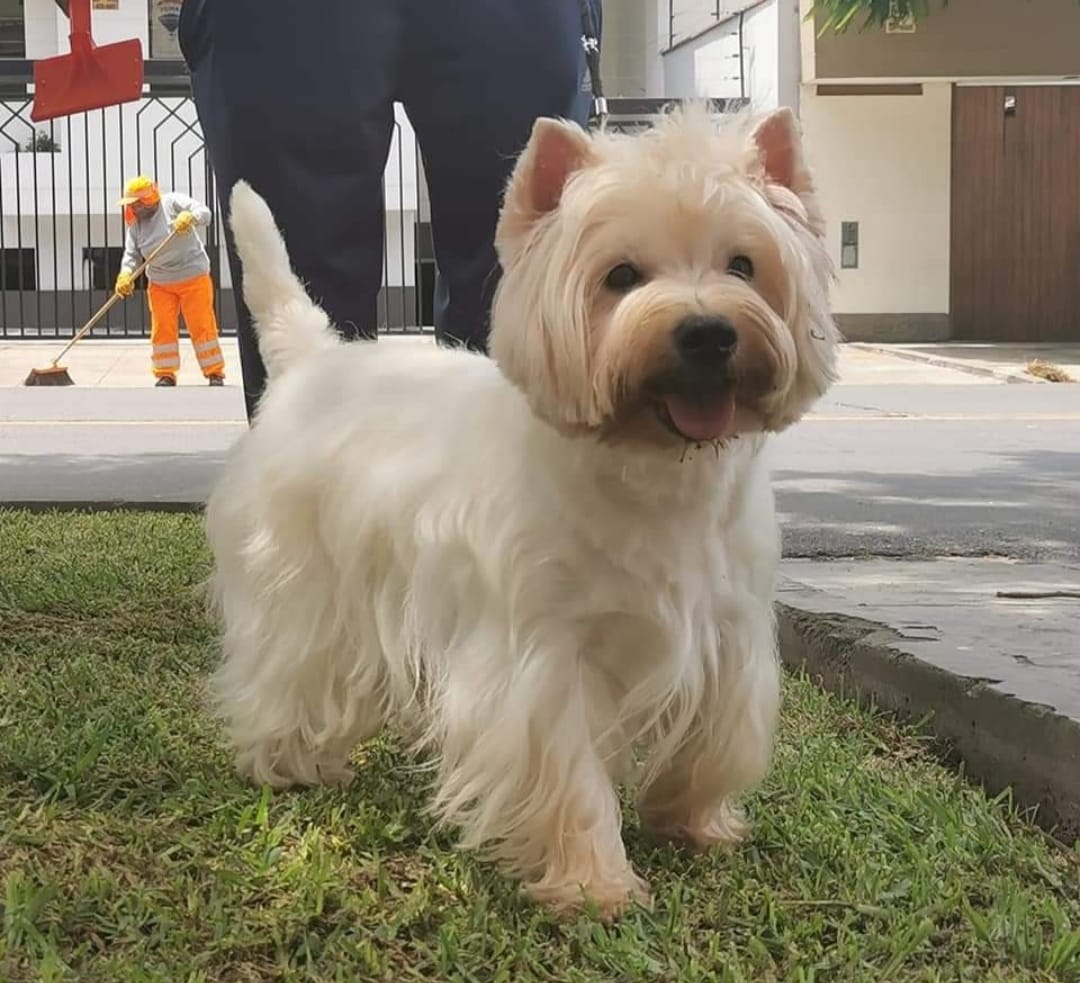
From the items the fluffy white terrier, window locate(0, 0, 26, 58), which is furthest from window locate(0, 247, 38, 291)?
the fluffy white terrier

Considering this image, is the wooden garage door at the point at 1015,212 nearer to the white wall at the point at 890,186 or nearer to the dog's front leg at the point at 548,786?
the white wall at the point at 890,186

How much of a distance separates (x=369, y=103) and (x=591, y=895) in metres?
1.66

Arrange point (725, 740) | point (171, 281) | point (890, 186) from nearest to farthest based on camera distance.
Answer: point (725, 740) < point (171, 281) < point (890, 186)

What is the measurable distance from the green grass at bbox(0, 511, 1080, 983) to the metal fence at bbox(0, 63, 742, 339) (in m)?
15.1

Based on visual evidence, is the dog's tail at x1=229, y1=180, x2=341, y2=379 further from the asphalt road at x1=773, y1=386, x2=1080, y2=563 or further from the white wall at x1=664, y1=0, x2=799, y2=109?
the white wall at x1=664, y1=0, x2=799, y2=109

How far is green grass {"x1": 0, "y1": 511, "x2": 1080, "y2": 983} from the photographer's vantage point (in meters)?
2.01

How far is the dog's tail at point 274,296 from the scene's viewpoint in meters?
3.01

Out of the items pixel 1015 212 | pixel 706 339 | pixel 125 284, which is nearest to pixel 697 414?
pixel 706 339

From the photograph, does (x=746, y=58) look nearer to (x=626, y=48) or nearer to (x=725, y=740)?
(x=626, y=48)

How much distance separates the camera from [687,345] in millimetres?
2037

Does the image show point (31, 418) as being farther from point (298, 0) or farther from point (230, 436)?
point (298, 0)

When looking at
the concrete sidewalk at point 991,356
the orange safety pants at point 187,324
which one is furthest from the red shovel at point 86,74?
the concrete sidewalk at point 991,356

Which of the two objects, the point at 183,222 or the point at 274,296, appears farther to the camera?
the point at 183,222

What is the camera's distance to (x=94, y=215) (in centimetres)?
1933
